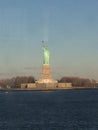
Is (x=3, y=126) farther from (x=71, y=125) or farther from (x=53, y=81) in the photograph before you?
(x=53, y=81)

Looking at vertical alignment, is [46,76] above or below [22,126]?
above

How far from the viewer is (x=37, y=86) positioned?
18312 centimetres

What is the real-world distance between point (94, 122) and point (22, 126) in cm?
639

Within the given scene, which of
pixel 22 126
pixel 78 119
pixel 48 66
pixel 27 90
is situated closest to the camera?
pixel 22 126

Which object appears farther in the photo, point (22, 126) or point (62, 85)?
point (62, 85)

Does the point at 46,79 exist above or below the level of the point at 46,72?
below

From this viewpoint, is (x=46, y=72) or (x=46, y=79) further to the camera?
(x=46, y=79)

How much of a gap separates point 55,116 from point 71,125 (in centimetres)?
930

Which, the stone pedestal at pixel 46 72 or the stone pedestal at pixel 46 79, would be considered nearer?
the stone pedestal at pixel 46 72

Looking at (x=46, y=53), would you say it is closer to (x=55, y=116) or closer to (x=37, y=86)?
(x=37, y=86)

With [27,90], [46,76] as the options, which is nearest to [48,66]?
[46,76]

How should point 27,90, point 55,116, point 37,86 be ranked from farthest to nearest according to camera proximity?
point 27,90 → point 37,86 → point 55,116

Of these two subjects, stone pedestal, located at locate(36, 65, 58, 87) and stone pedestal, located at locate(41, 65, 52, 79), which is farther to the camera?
stone pedestal, located at locate(36, 65, 58, 87)

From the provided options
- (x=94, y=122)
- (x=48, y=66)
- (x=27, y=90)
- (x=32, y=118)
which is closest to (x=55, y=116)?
(x=32, y=118)
